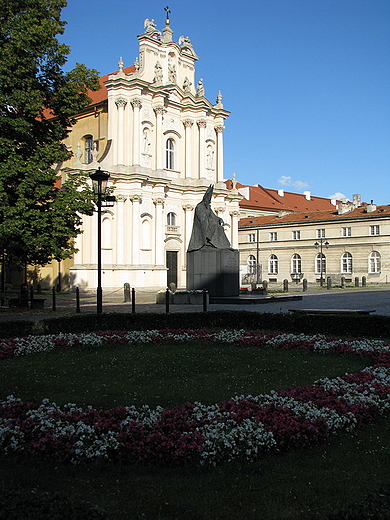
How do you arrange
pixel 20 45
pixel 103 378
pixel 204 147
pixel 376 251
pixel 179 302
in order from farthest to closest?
pixel 376 251, pixel 204 147, pixel 179 302, pixel 20 45, pixel 103 378

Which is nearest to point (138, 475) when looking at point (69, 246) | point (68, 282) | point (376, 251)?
point (69, 246)

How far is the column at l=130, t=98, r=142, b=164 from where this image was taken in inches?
1810

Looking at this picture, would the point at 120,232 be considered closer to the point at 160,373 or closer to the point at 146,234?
the point at 146,234

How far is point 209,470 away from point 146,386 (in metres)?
3.12

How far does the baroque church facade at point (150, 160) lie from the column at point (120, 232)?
8 cm

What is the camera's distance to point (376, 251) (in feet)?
192

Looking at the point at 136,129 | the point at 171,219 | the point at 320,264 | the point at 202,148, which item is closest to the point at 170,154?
the point at 202,148

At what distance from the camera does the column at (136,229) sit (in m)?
45.2

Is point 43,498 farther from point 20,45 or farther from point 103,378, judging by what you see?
point 20,45

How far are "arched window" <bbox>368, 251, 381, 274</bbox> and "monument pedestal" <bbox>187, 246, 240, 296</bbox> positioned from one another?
36.7m

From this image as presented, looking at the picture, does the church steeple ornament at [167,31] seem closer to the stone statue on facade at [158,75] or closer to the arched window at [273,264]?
the stone statue on facade at [158,75]

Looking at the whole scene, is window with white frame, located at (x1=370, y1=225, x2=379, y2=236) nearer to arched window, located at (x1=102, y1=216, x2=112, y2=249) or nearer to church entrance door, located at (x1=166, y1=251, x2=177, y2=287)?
church entrance door, located at (x1=166, y1=251, x2=177, y2=287)

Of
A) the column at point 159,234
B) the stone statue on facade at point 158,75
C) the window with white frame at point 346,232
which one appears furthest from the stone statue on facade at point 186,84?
the window with white frame at point 346,232

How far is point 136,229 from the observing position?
45406 mm
